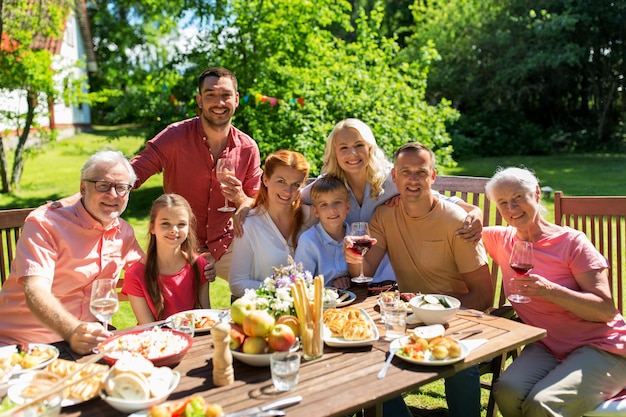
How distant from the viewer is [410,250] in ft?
12.1

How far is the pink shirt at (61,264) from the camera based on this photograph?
322 centimetres

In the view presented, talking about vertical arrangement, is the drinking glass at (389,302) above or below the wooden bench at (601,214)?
below

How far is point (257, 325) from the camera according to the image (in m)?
2.39

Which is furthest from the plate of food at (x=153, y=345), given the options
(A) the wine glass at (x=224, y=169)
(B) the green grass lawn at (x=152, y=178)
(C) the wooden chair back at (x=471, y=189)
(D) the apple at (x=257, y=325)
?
(B) the green grass lawn at (x=152, y=178)

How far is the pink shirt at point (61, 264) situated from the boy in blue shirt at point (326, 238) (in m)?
1.27

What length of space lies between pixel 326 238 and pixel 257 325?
1.50 meters

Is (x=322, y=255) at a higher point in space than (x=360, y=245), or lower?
lower

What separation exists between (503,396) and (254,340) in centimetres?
153

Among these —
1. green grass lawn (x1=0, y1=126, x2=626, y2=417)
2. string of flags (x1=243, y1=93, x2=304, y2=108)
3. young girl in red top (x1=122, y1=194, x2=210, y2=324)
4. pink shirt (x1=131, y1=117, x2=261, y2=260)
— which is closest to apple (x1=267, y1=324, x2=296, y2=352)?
young girl in red top (x1=122, y1=194, x2=210, y2=324)

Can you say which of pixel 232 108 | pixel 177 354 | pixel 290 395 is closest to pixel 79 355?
pixel 177 354

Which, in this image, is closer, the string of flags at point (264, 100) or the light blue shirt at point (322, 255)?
the light blue shirt at point (322, 255)

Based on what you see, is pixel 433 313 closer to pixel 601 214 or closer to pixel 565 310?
pixel 565 310

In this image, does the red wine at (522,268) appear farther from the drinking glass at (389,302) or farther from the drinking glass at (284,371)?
the drinking glass at (284,371)

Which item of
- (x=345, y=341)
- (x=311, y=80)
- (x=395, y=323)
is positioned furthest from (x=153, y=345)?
(x=311, y=80)
